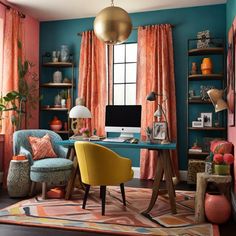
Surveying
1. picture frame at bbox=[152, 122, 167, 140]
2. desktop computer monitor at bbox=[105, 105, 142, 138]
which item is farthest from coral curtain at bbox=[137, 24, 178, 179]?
picture frame at bbox=[152, 122, 167, 140]

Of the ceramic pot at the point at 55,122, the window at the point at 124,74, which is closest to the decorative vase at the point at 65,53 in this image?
the window at the point at 124,74

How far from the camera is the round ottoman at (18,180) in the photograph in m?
3.73

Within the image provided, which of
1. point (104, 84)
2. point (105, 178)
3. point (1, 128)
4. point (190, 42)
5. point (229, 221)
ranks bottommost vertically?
point (229, 221)

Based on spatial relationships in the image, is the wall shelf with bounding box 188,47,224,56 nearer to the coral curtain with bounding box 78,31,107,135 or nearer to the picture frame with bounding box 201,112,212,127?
the picture frame with bounding box 201,112,212,127

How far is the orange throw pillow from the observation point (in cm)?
401

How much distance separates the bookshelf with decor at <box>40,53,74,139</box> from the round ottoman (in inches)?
62.5

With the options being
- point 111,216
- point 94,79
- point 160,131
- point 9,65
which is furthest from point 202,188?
point 9,65

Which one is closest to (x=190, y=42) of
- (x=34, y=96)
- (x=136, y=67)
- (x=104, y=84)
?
(x=136, y=67)

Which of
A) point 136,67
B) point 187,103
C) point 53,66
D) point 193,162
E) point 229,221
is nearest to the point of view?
point 229,221

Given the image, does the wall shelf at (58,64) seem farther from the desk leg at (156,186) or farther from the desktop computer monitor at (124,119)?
the desk leg at (156,186)

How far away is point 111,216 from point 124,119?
4.56ft

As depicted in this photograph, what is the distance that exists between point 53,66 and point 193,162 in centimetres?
302

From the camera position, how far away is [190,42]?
195 inches

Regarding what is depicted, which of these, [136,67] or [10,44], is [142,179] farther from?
[10,44]
